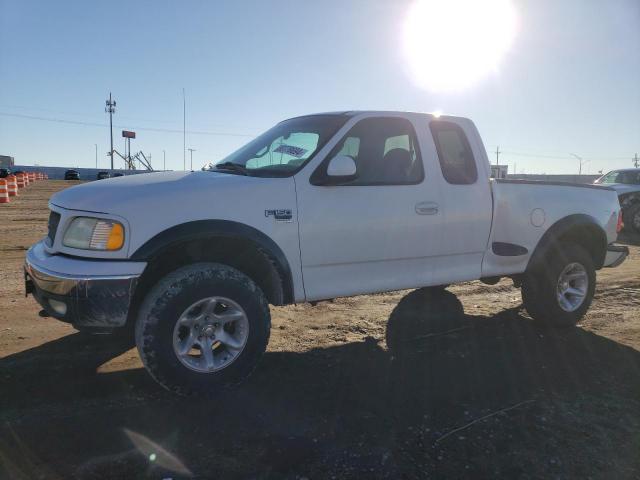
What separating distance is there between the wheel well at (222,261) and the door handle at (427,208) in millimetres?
1325

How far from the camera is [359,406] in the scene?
325 centimetres

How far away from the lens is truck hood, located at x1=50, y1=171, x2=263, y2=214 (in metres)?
3.16

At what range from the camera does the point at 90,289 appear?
298 cm

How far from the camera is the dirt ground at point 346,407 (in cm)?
258

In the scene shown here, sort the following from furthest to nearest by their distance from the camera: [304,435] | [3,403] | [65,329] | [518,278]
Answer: [518,278]
[65,329]
[3,403]
[304,435]

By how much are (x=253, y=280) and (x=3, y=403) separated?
5.86 ft

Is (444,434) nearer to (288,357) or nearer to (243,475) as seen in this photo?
(243,475)

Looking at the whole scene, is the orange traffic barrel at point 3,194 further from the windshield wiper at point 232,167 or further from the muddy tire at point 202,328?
the muddy tire at point 202,328

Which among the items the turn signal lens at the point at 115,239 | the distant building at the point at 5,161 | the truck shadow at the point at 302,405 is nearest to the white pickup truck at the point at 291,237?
the turn signal lens at the point at 115,239

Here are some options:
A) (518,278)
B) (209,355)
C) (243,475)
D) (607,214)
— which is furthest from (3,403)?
(607,214)

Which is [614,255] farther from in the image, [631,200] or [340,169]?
[631,200]

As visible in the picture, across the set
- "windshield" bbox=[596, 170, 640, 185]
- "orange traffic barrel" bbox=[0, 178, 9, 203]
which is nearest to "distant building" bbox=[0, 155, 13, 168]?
"orange traffic barrel" bbox=[0, 178, 9, 203]

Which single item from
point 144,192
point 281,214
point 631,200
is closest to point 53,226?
point 144,192

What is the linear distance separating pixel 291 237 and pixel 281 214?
0.60 feet
